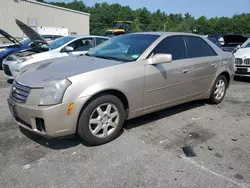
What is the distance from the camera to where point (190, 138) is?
12.1 feet

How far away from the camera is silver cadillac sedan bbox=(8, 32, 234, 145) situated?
2994 mm

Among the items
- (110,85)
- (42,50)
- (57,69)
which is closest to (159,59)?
(110,85)

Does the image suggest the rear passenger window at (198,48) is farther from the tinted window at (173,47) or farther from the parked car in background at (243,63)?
the parked car in background at (243,63)

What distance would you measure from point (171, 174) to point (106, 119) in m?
1.15

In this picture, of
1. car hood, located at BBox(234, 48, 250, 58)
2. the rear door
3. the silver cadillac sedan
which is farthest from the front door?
car hood, located at BBox(234, 48, 250, 58)

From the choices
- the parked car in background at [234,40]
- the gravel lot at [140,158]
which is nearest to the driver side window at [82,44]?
the gravel lot at [140,158]

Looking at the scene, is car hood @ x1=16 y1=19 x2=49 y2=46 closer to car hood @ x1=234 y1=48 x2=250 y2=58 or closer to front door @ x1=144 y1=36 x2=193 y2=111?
front door @ x1=144 y1=36 x2=193 y2=111

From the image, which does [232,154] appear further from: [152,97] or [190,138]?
[152,97]

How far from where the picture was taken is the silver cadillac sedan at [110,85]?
2.99 metres

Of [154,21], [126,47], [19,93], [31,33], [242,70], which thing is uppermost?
[154,21]

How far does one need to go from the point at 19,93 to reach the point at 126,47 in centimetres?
184

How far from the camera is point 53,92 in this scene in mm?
2943

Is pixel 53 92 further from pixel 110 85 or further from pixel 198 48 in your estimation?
pixel 198 48

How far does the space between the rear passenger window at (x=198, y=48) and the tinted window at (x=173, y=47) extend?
171mm
